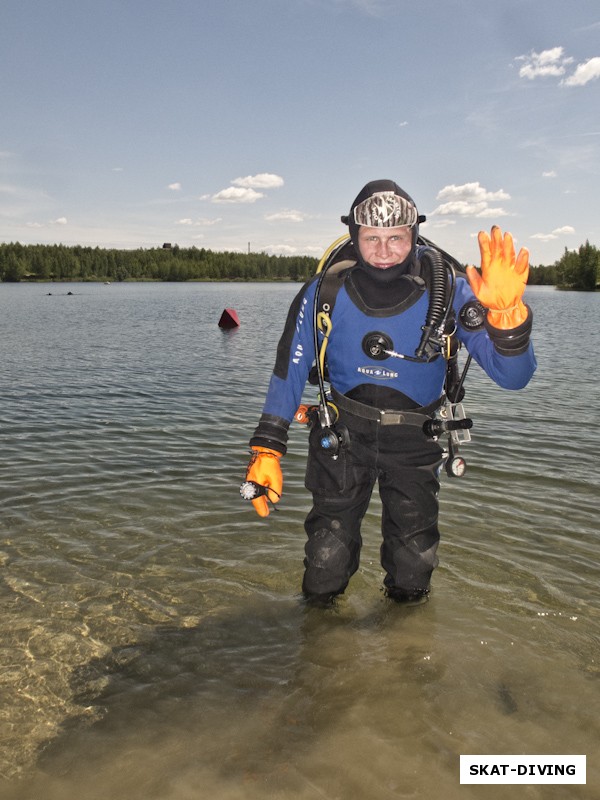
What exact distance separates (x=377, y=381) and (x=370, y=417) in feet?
0.79

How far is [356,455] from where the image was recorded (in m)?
4.20

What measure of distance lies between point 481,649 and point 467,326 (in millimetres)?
2050

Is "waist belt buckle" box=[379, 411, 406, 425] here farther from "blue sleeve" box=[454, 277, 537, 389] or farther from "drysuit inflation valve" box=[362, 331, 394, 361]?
"blue sleeve" box=[454, 277, 537, 389]

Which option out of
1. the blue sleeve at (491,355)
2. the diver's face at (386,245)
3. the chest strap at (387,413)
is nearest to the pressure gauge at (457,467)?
the chest strap at (387,413)

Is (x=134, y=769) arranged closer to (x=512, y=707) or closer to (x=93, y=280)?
(x=512, y=707)

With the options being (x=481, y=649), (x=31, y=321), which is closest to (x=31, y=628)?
(x=481, y=649)

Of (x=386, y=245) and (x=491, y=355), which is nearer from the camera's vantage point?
(x=491, y=355)

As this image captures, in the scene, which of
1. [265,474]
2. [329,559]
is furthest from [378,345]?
[329,559]

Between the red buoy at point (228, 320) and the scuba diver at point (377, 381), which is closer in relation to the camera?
the scuba diver at point (377, 381)

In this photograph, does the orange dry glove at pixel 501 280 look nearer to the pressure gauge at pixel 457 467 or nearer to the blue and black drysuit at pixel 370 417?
the blue and black drysuit at pixel 370 417

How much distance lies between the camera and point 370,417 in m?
4.13

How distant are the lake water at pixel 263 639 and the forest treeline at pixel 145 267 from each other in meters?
120

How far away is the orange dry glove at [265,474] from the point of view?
13.7 feet

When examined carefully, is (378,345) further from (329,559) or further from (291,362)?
(329,559)
